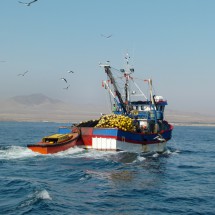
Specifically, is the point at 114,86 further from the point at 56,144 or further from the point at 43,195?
the point at 43,195

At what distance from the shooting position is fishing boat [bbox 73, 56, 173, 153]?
42812 mm

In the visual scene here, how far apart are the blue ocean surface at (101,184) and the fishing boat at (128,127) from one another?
2750 mm

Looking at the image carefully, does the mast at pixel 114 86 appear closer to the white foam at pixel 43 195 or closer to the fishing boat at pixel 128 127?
the fishing boat at pixel 128 127

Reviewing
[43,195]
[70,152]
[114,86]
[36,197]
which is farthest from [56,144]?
[36,197]

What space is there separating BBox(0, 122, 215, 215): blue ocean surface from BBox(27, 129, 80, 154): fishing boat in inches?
30.0

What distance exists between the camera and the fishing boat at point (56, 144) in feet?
130

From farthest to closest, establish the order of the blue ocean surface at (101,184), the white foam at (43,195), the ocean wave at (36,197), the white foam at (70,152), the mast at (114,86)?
the mast at (114,86) < the white foam at (70,152) < the white foam at (43,195) < the blue ocean surface at (101,184) < the ocean wave at (36,197)

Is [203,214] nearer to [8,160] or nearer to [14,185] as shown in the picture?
[14,185]

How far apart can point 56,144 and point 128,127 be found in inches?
382

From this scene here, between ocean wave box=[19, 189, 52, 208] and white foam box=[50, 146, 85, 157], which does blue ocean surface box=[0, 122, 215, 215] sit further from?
white foam box=[50, 146, 85, 157]

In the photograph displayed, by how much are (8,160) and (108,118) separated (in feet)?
48.2

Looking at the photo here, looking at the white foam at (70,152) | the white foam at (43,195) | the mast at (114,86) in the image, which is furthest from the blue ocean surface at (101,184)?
the mast at (114,86)

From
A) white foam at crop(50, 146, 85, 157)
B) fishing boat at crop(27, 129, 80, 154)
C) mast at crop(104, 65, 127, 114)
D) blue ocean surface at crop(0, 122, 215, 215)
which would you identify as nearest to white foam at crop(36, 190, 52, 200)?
blue ocean surface at crop(0, 122, 215, 215)

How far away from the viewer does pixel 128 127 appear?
148ft
